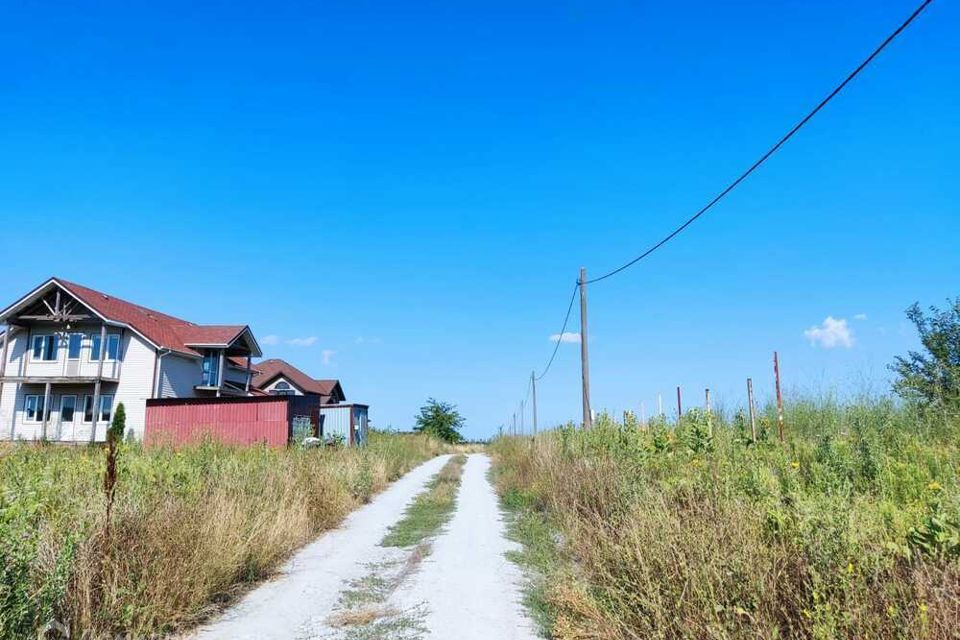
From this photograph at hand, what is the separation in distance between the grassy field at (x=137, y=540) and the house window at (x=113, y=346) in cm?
2513

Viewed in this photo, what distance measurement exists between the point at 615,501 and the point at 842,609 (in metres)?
4.35

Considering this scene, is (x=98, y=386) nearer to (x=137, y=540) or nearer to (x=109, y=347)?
(x=109, y=347)

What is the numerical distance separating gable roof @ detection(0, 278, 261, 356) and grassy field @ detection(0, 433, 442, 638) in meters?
24.6

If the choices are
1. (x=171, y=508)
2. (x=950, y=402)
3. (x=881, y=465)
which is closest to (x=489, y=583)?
(x=171, y=508)

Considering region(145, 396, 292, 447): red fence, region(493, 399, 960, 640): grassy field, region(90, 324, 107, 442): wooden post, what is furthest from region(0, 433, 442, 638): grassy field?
region(90, 324, 107, 442): wooden post

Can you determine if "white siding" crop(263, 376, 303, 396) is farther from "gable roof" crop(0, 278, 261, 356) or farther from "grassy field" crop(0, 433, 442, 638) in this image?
"grassy field" crop(0, 433, 442, 638)

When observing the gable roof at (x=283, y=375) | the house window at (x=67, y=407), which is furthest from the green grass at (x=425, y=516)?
the gable roof at (x=283, y=375)

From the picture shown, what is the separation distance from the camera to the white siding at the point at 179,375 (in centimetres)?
3210

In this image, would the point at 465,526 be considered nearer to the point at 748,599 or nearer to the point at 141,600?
the point at 141,600

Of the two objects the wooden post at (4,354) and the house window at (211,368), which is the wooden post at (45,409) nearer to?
the wooden post at (4,354)

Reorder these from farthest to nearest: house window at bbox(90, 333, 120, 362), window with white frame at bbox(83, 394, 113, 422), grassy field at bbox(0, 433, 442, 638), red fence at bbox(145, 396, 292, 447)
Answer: house window at bbox(90, 333, 120, 362) → window with white frame at bbox(83, 394, 113, 422) → red fence at bbox(145, 396, 292, 447) → grassy field at bbox(0, 433, 442, 638)

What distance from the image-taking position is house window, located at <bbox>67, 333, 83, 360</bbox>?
31984 mm

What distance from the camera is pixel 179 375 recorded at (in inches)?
1321

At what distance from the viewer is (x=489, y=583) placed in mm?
7082
